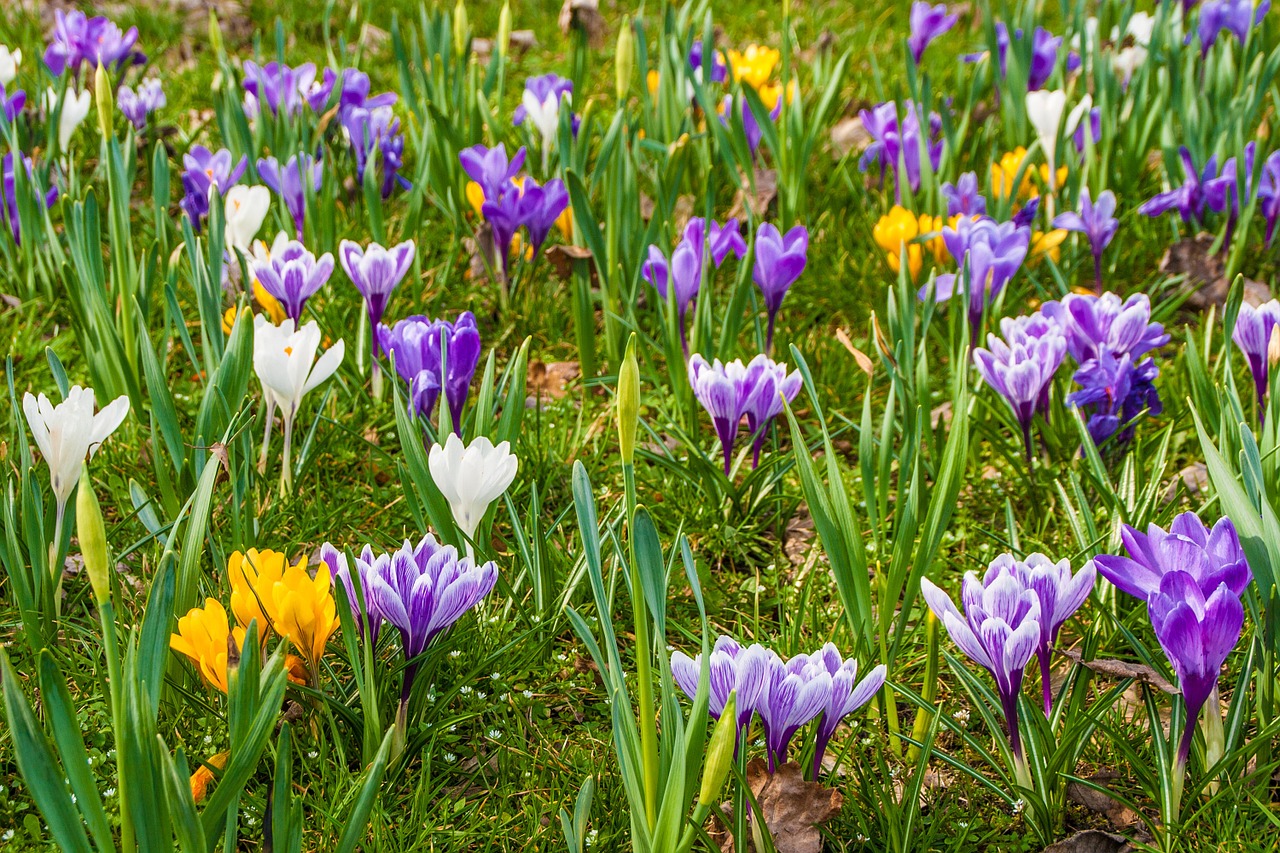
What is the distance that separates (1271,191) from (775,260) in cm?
139

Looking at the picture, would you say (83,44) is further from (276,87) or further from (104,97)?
(104,97)

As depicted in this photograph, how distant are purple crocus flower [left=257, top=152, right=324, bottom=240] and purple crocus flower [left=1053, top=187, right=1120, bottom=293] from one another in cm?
168

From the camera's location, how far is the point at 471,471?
138 centimetres

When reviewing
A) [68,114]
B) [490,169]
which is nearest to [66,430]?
[490,169]

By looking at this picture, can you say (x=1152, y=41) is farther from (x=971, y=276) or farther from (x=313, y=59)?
(x=313, y=59)

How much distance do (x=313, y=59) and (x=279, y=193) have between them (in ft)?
6.55

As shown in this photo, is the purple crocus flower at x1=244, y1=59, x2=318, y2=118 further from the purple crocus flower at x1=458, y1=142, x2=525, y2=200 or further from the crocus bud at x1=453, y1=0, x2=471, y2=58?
the purple crocus flower at x1=458, y1=142, x2=525, y2=200

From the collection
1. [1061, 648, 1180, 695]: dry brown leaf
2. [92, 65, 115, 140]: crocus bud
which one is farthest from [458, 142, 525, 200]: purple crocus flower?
[1061, 648, 1180, 695]: dry brown leaf

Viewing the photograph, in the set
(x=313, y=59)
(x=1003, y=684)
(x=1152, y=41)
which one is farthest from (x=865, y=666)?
(x=313, y=59)

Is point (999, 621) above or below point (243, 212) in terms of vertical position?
below

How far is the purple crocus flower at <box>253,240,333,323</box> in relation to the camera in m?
1.92

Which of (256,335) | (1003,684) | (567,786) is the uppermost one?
(256,335)

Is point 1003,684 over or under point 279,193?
under

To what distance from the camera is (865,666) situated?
4.54ft
